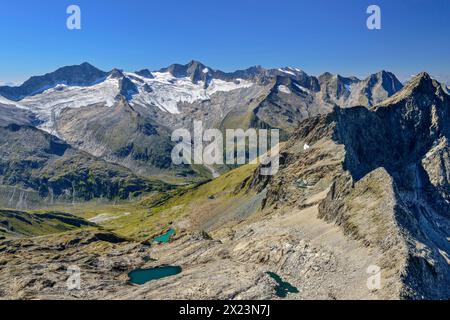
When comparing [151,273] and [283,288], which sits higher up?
[283,288]

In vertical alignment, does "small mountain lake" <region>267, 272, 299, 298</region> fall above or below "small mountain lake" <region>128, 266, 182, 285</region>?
above

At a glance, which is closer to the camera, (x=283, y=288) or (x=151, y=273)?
(x=283, y=288)

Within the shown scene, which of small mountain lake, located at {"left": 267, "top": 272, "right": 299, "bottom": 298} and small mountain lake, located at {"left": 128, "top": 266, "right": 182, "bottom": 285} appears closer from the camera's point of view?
small mountain lake, located at {"left": 267, "top": 272, "right": 299, "bottom": 298}

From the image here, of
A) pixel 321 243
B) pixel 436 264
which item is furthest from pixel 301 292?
pixel 436 264

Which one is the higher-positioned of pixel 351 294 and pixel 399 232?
pixel 399 232

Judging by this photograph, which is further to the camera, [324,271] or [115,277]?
[115,277]

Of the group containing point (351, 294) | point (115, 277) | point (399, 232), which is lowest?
point (115, 277)
